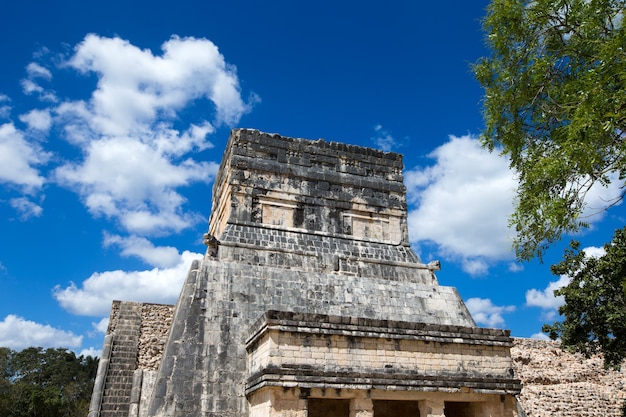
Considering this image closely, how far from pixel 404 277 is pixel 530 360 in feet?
26.1

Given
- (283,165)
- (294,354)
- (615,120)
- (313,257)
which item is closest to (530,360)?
(313,257)

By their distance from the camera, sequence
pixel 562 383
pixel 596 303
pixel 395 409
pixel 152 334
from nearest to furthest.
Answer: pixel 395 409
pixel 152 334
pixel 596 303
pixel 562 383

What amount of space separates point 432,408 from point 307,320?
8.17ft

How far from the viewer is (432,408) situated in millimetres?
8047

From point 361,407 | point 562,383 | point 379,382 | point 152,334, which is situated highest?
point 152,334

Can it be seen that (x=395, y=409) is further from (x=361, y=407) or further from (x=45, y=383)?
(x=45, y=383)

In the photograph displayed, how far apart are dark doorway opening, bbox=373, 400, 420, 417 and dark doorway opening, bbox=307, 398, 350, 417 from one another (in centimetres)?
67

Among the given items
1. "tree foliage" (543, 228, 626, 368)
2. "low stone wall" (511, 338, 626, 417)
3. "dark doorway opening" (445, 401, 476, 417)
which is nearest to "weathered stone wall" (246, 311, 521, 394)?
"dark doorway opening" (445, 401, 476, 417)

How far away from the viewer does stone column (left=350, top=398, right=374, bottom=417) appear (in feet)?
25.1

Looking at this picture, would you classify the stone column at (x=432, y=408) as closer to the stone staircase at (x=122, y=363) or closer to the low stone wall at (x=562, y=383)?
the stone staircase at (x=122, y=363)

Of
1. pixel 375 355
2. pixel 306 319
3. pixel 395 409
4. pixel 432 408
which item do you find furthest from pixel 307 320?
pixel 395 409

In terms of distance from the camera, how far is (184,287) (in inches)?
392

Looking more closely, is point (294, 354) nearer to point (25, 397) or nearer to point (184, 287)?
point (184, 287)

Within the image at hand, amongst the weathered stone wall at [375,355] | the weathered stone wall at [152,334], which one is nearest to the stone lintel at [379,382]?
the weathered stone wall at [375,355]
